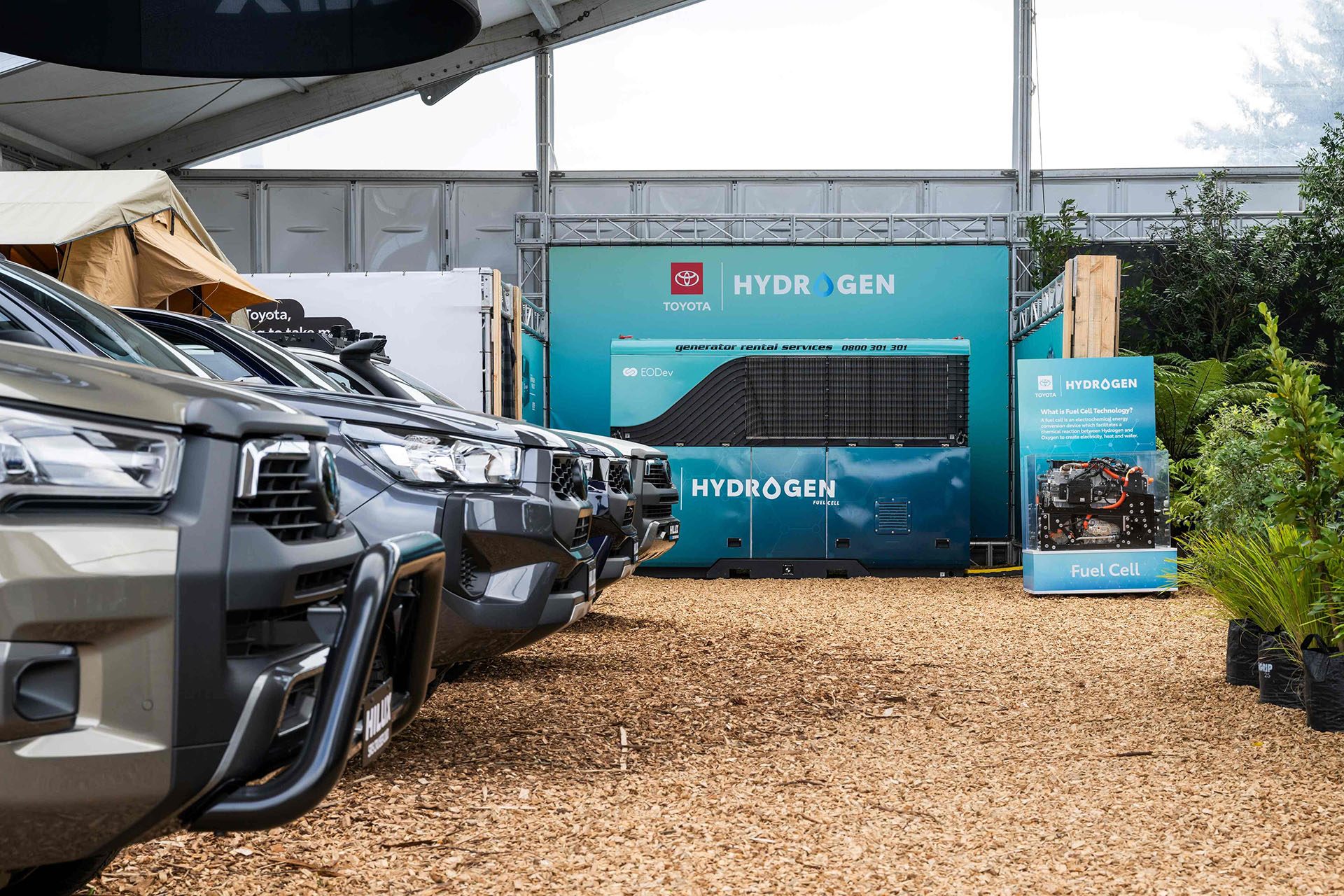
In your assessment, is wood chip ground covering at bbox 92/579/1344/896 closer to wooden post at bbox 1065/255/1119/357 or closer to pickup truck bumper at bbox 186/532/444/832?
pickup truck bumper at bbox 186/532/444/832

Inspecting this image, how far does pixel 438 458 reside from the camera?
3.82m

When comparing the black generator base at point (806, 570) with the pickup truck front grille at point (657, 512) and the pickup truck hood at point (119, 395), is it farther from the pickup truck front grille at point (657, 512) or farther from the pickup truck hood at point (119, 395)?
the pickup truck hood at point (119, 395)

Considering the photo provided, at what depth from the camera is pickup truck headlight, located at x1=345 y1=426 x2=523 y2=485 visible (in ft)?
11.7

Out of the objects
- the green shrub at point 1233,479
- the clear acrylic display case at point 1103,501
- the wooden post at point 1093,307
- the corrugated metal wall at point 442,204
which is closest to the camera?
the green shrub at point 1233,479

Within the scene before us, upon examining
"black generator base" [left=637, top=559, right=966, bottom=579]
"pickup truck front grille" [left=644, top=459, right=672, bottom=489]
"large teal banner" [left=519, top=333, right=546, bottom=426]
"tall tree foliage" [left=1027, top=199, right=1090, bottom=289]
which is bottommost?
"black generator base" [left=637, top=559, right=966, bottom=579]

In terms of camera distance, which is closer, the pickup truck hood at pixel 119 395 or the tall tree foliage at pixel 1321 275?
the pickup truck hood at pixel 119 395

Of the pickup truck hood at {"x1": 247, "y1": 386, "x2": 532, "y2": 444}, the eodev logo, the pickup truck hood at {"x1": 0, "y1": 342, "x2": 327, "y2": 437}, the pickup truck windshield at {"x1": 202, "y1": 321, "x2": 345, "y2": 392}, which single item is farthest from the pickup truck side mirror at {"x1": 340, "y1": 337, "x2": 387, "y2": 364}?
the eodev logo

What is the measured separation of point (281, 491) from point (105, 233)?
5.99 metres

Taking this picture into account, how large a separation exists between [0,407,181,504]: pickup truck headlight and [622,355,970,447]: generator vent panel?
10.5 metres

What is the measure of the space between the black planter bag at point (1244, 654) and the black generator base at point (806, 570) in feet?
21.5

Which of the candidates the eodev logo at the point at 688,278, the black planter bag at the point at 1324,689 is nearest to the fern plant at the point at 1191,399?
the eodev logo at the point at 688,278

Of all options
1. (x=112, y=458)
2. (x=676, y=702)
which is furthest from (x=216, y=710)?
(x=676, y=702)

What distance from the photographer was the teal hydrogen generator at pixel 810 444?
469 inches

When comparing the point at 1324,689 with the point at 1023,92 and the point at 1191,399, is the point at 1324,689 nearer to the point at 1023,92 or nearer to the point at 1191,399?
the point at 1191,399
